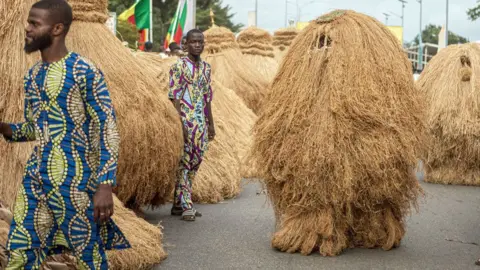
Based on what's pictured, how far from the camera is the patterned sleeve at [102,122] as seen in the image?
4449 mm

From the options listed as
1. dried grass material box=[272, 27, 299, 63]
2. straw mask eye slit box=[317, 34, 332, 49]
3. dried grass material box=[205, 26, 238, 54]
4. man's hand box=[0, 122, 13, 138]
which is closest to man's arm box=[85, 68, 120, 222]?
man's hand box=[0, 122, 13, 138]

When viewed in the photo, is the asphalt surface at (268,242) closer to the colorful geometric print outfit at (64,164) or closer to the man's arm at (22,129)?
A: the colorful geometric print outfit at (64,164)

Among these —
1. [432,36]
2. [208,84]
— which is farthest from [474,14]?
[432,36]

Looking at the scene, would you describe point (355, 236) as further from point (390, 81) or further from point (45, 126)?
point (45, 126)

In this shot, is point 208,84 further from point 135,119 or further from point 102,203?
point 102,203

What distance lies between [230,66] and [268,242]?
1039 centimetres

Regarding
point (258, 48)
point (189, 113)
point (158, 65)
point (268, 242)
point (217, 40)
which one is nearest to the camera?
point (268, 242)

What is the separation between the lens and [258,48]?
831 inches

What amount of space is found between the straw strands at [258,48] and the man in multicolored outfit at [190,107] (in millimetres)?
11649

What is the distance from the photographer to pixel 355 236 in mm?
7273

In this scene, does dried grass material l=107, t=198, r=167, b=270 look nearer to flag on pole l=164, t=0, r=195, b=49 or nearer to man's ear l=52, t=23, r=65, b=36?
man's ear l=52, t=23, r=65, b=36

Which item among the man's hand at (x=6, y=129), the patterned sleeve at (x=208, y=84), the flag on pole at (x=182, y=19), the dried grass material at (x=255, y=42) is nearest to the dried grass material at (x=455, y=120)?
the patterned sleeve at (x=208, y=84)

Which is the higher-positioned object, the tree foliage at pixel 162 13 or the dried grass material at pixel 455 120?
the tree foliage at pixel 162 13

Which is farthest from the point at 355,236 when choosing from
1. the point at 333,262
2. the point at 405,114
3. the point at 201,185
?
the point at 201,185
